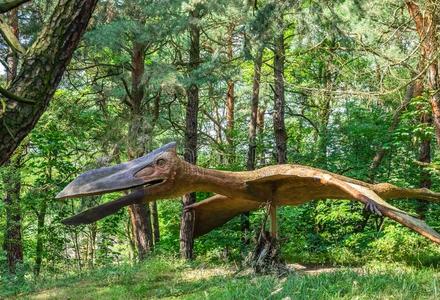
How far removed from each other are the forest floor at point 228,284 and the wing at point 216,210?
0.77 meters

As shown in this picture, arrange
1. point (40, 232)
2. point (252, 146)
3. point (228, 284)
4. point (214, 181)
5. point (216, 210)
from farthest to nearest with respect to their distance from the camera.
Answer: point (252, 146) < point (40, 232) < point (216, 210) < point (214, 181) < point (228, 284)

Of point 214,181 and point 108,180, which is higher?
point 108,180

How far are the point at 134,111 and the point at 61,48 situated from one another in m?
8.12

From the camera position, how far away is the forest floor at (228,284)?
416cm

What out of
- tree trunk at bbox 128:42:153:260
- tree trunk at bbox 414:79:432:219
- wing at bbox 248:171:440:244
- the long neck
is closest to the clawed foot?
wing at bbox 248:171:440:244

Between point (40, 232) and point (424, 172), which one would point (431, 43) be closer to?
point (424, 172)

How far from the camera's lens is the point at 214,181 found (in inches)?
243

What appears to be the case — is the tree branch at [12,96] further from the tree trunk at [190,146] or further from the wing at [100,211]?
the tree trunk at [190,146]

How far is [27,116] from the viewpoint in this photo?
3.62 m

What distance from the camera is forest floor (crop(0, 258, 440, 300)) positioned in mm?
4164

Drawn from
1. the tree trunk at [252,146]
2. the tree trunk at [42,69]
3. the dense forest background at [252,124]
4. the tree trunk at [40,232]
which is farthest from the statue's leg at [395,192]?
the tree trunk at [40,232]

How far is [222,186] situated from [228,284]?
1.44 metres

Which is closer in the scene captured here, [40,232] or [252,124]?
[40,232]

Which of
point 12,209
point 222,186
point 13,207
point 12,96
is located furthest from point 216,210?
point 12,209
